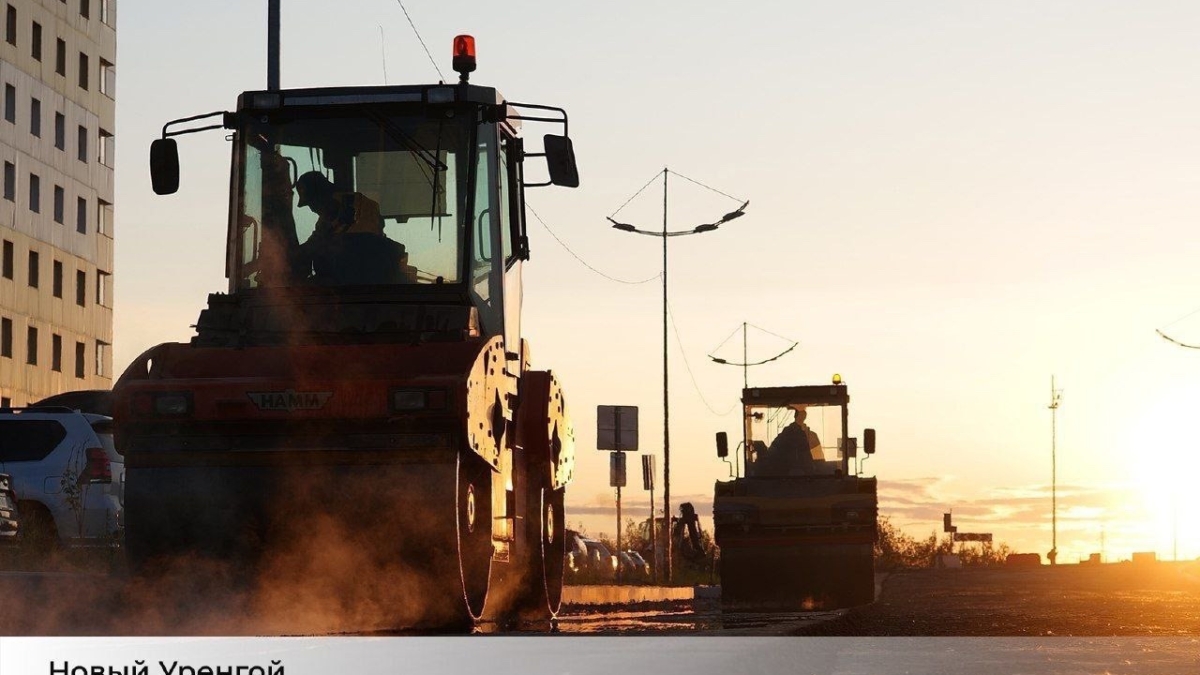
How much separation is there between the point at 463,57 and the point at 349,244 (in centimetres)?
160

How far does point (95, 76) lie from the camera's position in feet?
271

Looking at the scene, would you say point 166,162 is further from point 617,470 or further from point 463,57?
point 617,470

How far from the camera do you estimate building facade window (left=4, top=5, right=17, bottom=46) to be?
72.9 m

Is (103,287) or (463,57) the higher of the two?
(103,287)

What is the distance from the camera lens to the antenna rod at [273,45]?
2433 cm

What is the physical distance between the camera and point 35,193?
250 ft

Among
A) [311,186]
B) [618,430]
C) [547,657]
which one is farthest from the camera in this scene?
[618,430]

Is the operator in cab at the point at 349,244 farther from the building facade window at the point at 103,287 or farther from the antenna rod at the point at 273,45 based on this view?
the building facade window at the point at 103,287

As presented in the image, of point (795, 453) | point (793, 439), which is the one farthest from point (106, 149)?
point (795, 453)

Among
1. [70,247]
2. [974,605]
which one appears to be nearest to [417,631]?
[974,605]

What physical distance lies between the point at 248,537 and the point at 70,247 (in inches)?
2800

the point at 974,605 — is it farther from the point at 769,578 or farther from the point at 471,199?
the point at 471,199

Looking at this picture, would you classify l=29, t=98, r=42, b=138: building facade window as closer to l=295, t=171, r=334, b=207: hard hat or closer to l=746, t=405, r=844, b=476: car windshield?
l=746, t=405, r=844, b=476: car windshield

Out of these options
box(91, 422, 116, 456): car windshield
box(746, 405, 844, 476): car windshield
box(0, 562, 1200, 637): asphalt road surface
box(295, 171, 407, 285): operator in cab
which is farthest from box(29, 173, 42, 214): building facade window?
box(295, 171, 407, 285): operator in cab
